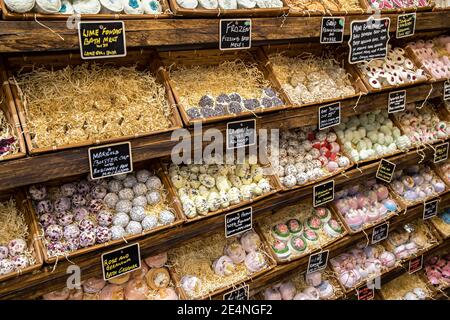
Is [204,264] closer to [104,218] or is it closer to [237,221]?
[237,221]

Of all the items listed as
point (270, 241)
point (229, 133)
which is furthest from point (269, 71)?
point (270, 241)

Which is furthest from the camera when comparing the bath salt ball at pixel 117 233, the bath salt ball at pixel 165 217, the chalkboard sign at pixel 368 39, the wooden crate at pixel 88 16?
the chalkboard sign at pixel 368 39

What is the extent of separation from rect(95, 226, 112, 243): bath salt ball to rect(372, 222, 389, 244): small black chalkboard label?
6.09 ft

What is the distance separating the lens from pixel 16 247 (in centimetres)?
162

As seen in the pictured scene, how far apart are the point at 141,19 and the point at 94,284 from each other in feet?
4.20

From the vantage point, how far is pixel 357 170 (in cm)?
257

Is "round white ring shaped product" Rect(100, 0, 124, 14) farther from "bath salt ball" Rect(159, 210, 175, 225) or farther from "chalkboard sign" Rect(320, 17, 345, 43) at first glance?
"chalkboard sign" Rect(320, 17, 345, 43)

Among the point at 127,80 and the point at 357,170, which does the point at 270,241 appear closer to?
the point at 357,170

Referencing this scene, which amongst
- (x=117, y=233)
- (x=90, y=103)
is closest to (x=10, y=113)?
(x=90, y=103)

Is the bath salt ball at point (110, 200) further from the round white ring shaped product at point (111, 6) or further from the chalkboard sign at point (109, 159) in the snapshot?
the round white ring shaped product at point (111, 6)

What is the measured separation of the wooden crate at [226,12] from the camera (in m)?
1.68

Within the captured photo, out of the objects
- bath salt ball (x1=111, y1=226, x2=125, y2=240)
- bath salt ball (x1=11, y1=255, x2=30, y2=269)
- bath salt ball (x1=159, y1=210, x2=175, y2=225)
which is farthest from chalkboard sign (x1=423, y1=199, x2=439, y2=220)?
bath salt ball (x1=11, y1=255, x2=30, y2=269)

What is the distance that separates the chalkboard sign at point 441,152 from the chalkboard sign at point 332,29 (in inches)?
54.0

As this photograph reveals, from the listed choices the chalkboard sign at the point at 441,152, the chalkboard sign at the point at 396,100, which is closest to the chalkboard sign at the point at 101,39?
the chalkboard sign at the point at 396,100
